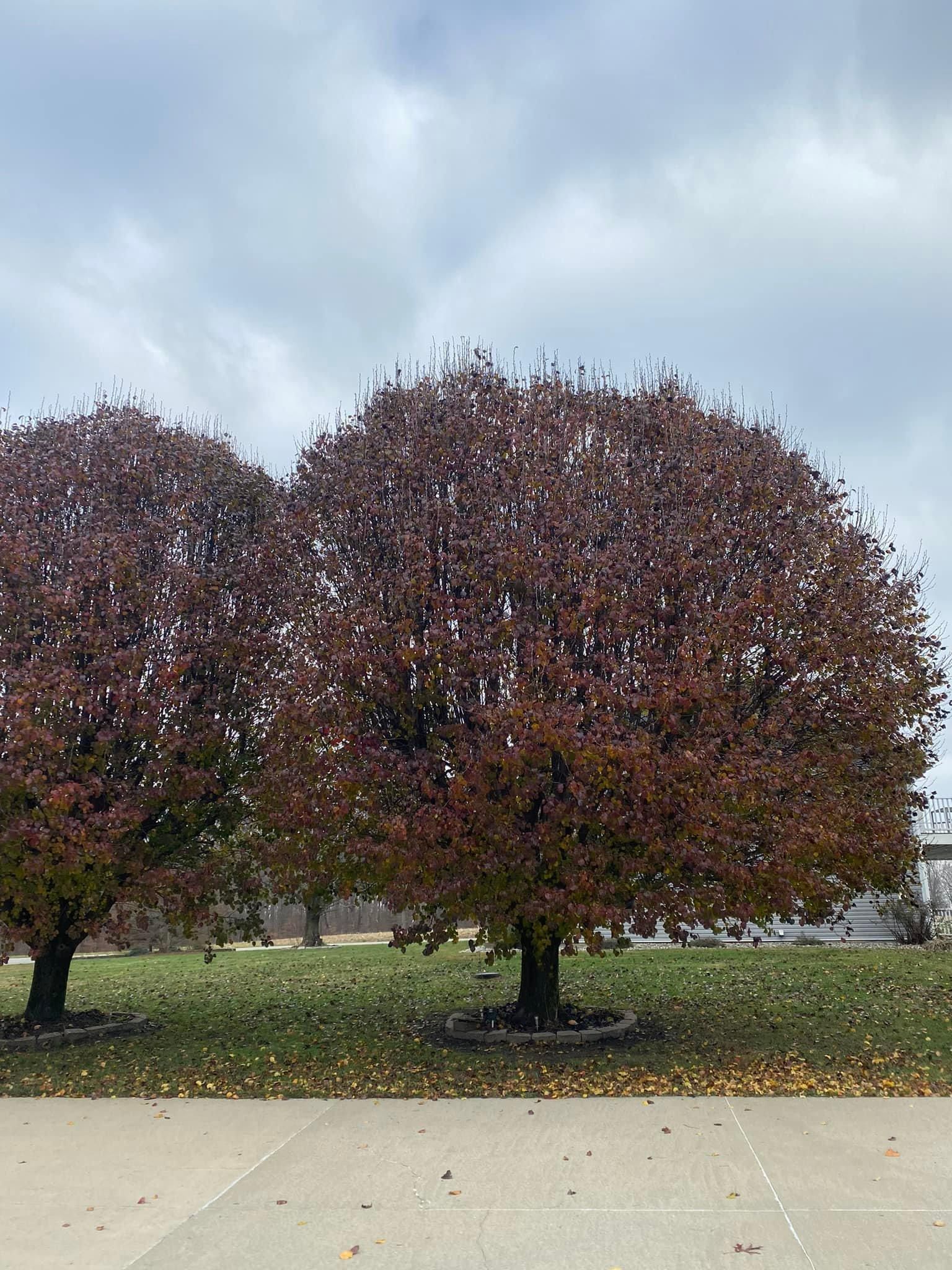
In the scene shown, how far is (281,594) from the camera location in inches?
388

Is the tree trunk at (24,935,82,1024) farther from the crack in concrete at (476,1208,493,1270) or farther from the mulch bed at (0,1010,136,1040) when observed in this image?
the crack in concrete at (476,1208,493,1270)

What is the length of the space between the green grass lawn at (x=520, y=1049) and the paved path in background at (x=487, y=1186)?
0.72 m

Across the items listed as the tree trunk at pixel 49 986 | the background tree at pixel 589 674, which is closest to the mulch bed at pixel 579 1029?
the background tree at pixel 589 674

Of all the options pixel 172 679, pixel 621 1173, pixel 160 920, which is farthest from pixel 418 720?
pixel 160 920

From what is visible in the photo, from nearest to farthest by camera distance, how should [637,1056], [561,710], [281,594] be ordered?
1. [561,710]
2. [637,1056]
3. [281,594]

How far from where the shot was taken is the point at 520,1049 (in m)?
8.70

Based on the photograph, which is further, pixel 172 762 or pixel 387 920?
pixel 387 920

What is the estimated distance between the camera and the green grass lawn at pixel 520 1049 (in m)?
7.52

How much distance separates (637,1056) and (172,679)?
5334 millimetres

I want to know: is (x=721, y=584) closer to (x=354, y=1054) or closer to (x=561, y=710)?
(x=561, y=710)

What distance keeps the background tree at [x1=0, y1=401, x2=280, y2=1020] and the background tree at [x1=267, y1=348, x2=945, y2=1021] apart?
109 centimetres

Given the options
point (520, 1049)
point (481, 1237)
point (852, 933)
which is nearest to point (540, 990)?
point (520, 1049)

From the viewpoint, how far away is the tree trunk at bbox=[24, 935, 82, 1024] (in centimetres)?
1040

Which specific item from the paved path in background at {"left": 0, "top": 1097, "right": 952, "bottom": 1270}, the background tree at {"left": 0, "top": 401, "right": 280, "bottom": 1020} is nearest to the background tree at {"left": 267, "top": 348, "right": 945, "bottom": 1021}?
the background tree at {"left": 0, "top": 401, "right": 280, "bottom": 1020}
